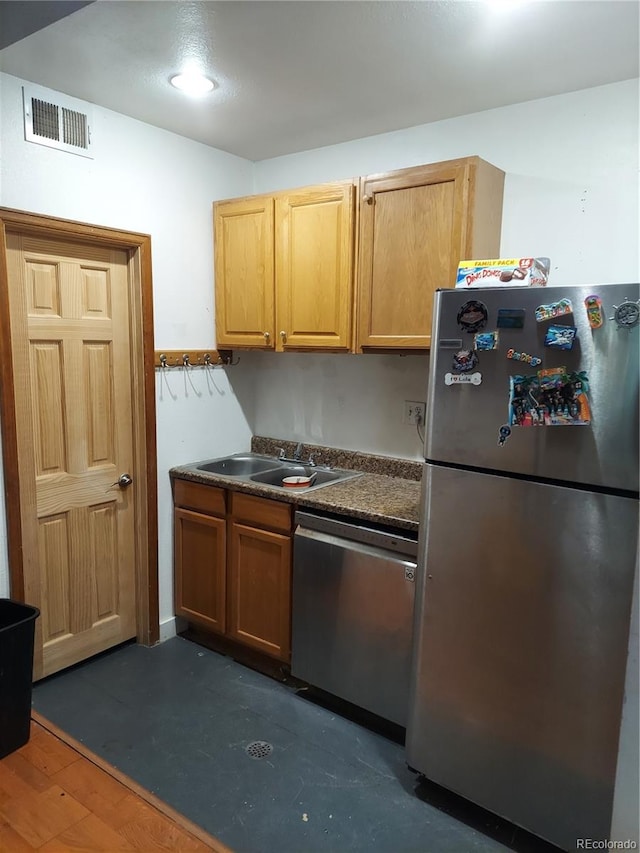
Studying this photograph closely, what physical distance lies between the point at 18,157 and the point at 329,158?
4.77ft

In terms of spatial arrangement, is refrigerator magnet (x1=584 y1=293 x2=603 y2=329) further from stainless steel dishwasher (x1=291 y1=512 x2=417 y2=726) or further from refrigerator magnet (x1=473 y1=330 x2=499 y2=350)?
stainless steel dishwasher (x1=291 y1=512 x2=417 y2=726)

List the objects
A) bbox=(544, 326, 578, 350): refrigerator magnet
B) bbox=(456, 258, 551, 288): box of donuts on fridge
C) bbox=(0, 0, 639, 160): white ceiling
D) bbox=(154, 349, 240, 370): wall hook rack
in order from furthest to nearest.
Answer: bbox=(154, 349, 240, 370): wall hook rack < bbox=(456, 258, 551, 288): box of donuts on fridge < bbox=(0, 0, 639, 160): white ceiling < bbox=(544, 326, 578, 350): refrigerator magnet

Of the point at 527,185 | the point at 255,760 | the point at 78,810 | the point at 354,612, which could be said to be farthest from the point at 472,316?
the point at 78,810

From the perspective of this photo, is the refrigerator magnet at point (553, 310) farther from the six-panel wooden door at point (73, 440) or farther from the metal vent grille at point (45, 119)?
the metal vent grille at point (45, 119)

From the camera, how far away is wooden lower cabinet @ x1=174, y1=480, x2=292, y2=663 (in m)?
2.63

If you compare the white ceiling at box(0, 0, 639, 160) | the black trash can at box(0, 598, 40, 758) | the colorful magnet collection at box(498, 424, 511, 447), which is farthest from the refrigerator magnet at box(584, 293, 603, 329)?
the black trash can at box(0, 598, 40, 758)

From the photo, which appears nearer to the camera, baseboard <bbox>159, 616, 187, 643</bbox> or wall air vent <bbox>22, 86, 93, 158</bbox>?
wall air vent <bbox>22, 86, 93, 158</bbox>

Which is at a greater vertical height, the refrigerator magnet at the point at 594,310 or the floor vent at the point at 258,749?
the refrigerator magnet at the point at 594,310

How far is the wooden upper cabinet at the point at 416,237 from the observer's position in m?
2.23

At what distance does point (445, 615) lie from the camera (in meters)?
1.92

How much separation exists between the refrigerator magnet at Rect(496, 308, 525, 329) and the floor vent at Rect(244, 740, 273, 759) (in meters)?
1.83

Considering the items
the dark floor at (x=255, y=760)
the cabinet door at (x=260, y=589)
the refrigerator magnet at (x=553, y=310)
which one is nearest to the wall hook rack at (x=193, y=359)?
the cabinet door at (x=260, y=589)

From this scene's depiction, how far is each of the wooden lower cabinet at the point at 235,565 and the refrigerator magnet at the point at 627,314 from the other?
5.07ft

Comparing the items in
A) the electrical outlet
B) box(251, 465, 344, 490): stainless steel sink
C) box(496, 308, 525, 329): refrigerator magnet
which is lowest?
box(251, 465, 344, 490): stainless steel sink
